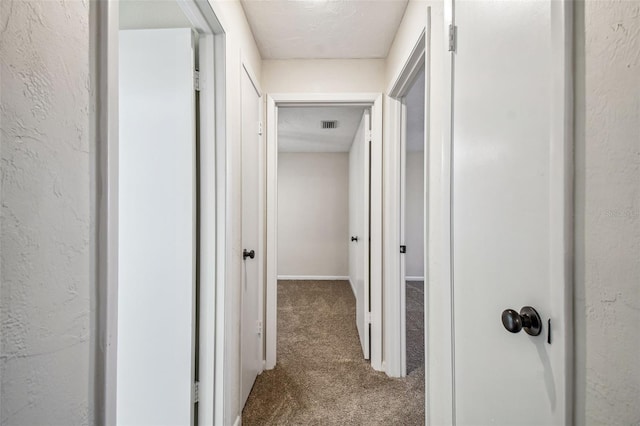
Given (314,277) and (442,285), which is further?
(314,277)

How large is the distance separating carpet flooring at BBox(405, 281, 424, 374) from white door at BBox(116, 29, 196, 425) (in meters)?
1.65

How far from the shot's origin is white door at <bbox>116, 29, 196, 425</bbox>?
1.29 metres

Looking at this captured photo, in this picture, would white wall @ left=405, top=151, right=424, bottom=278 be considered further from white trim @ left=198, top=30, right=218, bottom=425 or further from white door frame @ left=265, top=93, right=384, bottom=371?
white trim @ left=198, top=30, right=218, bottom=425

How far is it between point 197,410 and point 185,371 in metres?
0.22

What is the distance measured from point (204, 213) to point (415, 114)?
296 cm

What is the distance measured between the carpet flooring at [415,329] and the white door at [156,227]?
165 centimetres

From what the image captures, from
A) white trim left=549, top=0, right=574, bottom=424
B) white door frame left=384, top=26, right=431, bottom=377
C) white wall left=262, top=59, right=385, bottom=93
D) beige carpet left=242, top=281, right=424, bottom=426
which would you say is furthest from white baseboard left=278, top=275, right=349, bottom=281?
white trim left=549, top=0, right=574, bottom=424

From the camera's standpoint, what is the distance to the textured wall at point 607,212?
49cm

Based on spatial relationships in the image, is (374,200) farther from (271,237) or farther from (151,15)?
(151,15)

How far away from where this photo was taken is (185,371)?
4.30 ft

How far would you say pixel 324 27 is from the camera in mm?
1846

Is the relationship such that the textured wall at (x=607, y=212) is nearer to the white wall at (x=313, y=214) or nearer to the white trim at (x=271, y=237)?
the white trim at (x=271, y=237)

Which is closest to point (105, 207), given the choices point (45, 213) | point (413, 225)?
point (45, 213)

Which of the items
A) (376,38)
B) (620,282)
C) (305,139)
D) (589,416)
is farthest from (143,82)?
(305,139)
